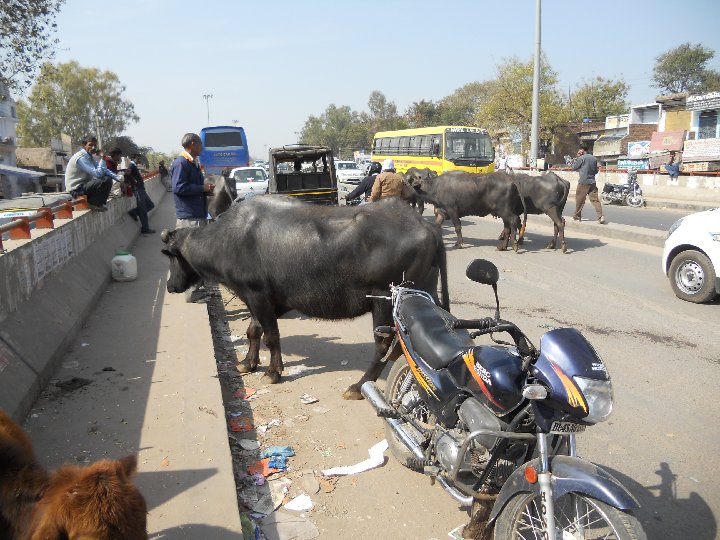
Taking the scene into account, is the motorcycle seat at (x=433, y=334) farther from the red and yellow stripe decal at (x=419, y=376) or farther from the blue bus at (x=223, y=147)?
the blue bus at (x=223, y=147)

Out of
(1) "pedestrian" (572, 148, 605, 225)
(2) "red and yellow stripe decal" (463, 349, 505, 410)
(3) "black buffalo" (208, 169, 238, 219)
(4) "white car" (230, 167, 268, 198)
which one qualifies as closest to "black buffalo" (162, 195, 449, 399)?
(2) "red and yellow stripe decal" (463, 349, 505, 410)

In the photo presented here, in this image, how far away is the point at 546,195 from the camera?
39.4ft

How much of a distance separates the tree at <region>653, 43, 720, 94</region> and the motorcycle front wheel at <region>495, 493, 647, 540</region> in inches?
2494

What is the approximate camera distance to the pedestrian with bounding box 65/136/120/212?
916 centimetres

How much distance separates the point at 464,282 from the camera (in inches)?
355

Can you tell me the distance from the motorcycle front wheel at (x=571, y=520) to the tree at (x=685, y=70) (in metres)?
63.3

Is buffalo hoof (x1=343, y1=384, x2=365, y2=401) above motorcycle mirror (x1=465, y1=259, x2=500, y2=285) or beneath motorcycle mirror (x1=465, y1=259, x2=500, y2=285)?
beneath

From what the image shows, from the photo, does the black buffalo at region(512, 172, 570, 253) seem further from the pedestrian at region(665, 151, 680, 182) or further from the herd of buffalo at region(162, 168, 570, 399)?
the pedestrian at region(665, 151, 680, 182)

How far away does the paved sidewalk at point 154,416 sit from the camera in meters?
3.11

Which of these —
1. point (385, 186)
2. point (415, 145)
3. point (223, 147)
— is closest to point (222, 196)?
point (385, 186)

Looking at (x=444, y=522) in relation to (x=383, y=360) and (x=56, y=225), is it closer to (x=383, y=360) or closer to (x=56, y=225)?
(x=383, y=360)

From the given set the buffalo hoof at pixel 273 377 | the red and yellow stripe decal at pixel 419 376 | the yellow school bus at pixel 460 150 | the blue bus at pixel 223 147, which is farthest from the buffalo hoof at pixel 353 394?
the blue bus at pixel 223 147

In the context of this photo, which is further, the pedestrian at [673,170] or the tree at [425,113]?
the tree at [425,113]

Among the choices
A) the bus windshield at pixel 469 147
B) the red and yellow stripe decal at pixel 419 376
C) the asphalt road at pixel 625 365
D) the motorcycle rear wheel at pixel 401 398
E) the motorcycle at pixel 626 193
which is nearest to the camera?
the red and yellow stripe decal at pixel 419 376
